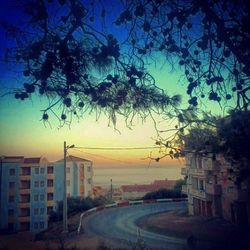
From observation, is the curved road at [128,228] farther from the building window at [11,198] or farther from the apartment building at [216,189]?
the building window at [11,198]

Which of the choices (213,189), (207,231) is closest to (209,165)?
(213,189)

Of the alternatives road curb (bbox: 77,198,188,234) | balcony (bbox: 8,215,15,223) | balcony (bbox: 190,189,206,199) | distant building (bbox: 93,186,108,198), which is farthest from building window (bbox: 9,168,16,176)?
balcony (bbox: 190,189,206,199)

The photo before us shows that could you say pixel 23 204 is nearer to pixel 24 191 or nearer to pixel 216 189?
pixel 24 191

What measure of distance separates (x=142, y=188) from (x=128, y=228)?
905mm

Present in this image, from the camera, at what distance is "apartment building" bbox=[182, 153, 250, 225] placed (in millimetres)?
3396

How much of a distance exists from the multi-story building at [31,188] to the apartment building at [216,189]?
1.46 meters

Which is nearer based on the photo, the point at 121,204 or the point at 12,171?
the point at 12,171

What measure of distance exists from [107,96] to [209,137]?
116 cm

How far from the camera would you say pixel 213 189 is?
12.5 feet

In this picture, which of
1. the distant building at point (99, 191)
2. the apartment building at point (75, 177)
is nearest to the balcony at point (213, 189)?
the apartment building at point (75, 177)

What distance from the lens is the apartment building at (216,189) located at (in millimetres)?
3396

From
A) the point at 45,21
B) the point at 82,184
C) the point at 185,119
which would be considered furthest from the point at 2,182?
the point at 185,119

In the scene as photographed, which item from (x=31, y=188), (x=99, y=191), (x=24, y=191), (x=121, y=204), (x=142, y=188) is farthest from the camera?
(x=121, y=204)

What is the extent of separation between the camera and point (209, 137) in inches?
120
